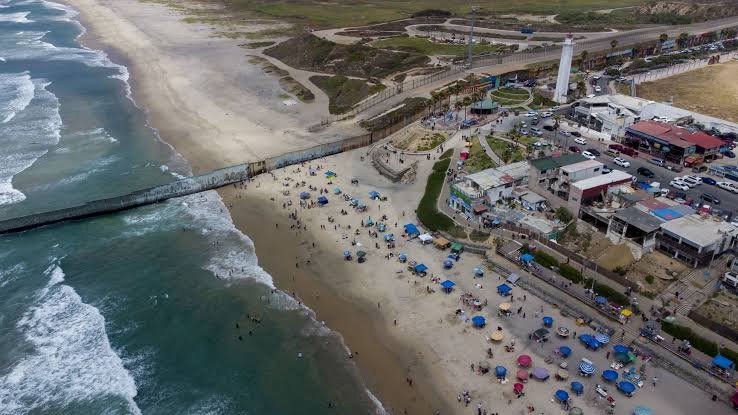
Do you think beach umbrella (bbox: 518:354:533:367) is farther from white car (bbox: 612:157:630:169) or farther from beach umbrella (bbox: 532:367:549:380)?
white car (bbox: 612:157:630:169)

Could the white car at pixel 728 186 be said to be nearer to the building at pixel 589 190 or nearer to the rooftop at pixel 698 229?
the rooftop at pixel 698 229

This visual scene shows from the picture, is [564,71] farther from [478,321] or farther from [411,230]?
[478,321]

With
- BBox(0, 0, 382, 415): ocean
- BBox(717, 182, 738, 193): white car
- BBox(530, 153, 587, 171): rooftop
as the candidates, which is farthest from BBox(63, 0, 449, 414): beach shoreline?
BBox(717, 182, 738, 193): white car

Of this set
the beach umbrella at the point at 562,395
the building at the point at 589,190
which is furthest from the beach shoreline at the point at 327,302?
the building at the point at 589,190

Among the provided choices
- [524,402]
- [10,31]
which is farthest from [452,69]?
[10,31]

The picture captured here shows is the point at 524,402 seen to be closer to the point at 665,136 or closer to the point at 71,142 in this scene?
the point at 665,136

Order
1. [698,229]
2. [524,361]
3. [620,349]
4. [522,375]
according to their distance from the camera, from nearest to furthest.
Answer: [522,375]
[524,361]
[620,349]
[698,229]

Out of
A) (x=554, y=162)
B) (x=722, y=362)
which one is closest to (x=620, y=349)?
(x=722, y=362)
